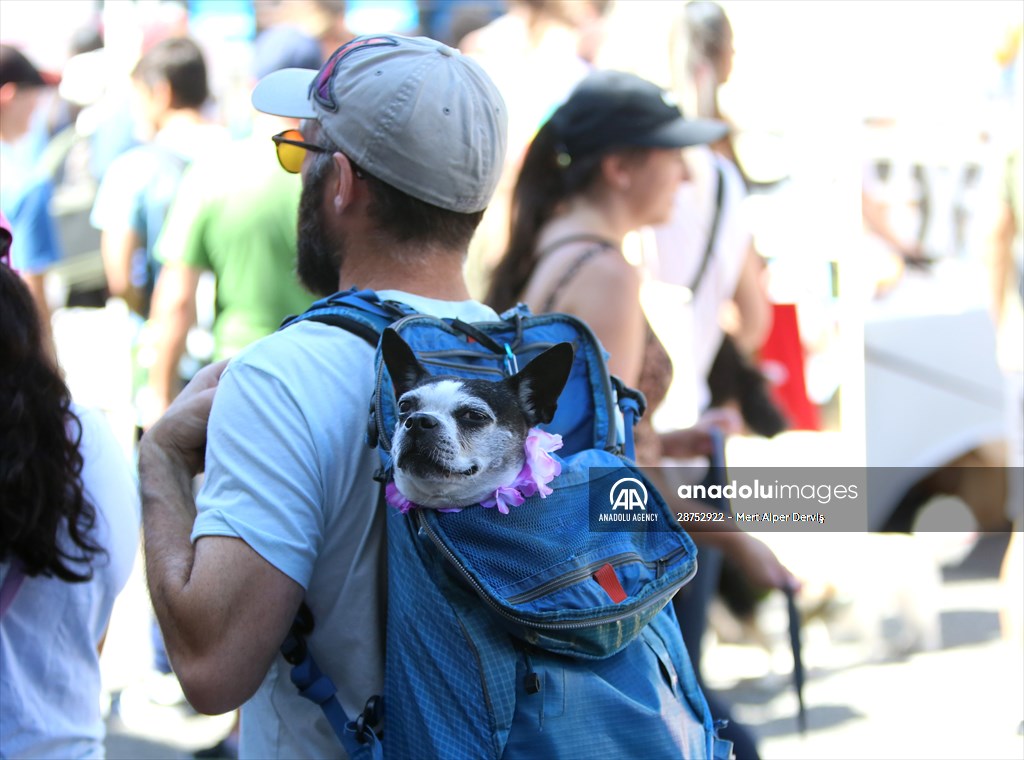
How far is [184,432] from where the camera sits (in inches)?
61.1

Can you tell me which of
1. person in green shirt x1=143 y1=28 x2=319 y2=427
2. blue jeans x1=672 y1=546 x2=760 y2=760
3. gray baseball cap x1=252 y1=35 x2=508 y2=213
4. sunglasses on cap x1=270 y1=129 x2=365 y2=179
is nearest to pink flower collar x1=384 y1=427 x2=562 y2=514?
gray baseball cap x1=252 y1=35 x2=508 y2=213

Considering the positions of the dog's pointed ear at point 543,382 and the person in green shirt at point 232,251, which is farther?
the person in green shirt at point 232,251

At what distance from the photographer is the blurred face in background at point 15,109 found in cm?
532

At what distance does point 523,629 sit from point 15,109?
4797 mm

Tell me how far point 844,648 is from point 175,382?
3082mm

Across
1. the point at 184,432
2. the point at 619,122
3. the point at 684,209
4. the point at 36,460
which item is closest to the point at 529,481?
the point at 184,432

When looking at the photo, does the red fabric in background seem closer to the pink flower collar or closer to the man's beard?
the man's beard

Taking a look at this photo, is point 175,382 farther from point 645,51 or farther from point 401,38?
point 401,38

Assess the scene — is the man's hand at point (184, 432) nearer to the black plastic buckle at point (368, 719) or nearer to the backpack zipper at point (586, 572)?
the black plastic buckle at point (368, 719)

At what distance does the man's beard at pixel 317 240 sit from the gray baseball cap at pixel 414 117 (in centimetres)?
8

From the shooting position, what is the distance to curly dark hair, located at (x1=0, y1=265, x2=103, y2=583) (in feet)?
5.82

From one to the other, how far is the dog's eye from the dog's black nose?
0.05 meters

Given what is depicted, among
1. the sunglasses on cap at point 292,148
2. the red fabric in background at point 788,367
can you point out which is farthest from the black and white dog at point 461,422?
the red fabric in background at point 788,367

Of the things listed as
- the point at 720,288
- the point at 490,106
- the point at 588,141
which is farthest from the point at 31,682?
the point at 720,288
